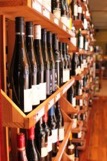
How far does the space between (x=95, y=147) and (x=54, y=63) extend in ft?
7.95

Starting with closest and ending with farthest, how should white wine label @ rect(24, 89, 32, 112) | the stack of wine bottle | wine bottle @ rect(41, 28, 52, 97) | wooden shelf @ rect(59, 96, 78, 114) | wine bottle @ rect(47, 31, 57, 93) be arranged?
white wine label @ rect(24, 89, 32, 112) < the stack of wine bottle < wine bottle @ rect(41, 28, 52, 97) < wine bottle @ rect(47, 31, 57, 93) < wooden shelf @ rect(59, 96, 78, 114)

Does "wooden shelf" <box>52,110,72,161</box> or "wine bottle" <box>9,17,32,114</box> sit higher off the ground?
"wine bottle" <box>9,17,32,114</box>

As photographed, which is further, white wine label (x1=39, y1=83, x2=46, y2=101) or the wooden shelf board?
the wooden shelf board

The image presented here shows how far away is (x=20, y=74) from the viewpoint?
100 centimetres

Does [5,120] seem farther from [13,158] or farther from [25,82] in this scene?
[13,158]

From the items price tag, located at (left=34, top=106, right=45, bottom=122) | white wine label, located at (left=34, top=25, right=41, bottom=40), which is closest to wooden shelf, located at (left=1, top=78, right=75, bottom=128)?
price tag, located at (left=34, top=106, right=45, bottom=122)

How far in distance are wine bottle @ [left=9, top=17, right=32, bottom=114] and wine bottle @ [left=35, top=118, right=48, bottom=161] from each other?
383 millimetres

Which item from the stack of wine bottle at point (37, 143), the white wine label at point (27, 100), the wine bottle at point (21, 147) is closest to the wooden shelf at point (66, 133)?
the stack of wine bottle at point (37, 143)

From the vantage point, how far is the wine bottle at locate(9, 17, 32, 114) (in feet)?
3.11

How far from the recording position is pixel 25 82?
979 mm

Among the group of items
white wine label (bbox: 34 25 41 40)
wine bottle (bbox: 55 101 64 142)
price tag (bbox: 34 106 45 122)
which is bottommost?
wine bottle (bbox: 55 101 64 142)

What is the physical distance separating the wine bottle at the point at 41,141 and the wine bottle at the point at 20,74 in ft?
1.26

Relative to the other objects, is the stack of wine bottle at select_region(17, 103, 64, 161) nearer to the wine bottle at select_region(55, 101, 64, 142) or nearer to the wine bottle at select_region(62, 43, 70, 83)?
the wine bottle at select_region(55, 101, 64, 142)

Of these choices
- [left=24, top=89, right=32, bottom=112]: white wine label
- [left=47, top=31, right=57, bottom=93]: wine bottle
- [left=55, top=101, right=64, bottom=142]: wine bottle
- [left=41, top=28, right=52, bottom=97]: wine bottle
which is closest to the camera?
[left=24, top=89, right=32, bottom=112]: white wine label
